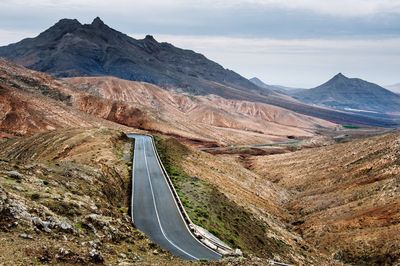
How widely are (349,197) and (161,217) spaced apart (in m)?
36.7

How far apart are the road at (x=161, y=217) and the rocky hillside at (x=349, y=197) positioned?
19833mm

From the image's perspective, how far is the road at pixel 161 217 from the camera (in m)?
31.8

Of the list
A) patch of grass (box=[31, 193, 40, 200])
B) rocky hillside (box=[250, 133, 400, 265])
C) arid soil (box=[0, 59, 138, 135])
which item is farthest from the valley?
arid soil (box=[0, 59, 138, 135])

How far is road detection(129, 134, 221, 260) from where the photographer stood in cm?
3183

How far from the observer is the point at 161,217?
39.1 m

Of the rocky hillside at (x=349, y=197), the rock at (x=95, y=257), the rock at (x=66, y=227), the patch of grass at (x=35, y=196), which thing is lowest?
the rocky hillside at (x=349, y=197)

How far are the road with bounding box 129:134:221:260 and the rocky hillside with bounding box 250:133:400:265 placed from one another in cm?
1983

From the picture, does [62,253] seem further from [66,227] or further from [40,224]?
[66,227]

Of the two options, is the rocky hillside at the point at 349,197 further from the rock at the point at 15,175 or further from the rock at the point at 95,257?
the rock at the point at 15,175

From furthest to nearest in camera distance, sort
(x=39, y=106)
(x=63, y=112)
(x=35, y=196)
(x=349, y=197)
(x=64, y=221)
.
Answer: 1. (x=63, y=112)
2. (x=39, y=106)
3. (x=349, y=197)
4. (x=35, y=196)
5. (x=64, y=221)

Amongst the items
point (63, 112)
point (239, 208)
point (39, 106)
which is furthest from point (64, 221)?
point (63, 112)

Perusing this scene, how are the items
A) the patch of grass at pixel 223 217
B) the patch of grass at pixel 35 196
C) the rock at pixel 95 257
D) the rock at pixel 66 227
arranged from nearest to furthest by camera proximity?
the rock at pixel 95 257 → the rock at pixel 66 227 → the patch of grass at pixel 35 196 → the patch of grass at pixel 223 217

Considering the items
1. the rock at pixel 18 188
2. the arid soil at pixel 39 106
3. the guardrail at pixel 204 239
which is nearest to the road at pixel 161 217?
the guardrail at pixel 204 239

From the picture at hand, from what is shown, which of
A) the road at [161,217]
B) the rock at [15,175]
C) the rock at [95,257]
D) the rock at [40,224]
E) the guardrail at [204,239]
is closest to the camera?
the rock at [95,257]
